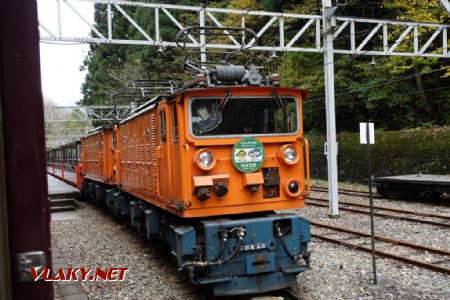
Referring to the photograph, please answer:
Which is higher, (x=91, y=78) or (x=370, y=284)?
(x=91, y=78)

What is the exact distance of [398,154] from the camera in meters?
20.9

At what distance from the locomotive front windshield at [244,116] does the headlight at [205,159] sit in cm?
27

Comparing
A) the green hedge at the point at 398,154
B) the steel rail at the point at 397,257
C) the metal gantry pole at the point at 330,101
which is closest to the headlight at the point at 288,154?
the steel rail at the point at 397,257

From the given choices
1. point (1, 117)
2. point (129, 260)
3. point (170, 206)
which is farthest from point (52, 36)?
point (1, 117)

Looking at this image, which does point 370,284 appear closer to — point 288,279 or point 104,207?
point 288,279

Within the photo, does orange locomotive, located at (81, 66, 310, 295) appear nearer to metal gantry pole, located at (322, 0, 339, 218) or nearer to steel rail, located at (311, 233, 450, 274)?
steel rail, located at (311, 233, 450, 274)

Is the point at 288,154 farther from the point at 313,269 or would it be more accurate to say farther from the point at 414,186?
the point at 414,186

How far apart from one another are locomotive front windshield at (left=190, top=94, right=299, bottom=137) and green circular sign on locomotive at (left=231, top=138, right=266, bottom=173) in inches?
8.1

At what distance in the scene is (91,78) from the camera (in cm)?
3919

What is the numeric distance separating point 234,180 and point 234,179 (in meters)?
0.01

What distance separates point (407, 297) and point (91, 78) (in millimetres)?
36877

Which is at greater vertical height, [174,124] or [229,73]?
[229,73]

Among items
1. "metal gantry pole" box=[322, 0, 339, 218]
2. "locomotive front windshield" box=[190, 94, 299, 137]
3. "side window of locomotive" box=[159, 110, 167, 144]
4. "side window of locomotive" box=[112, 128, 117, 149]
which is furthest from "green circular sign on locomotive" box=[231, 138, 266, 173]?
"side window of locomotive" box=[112, 128, 117, 149]

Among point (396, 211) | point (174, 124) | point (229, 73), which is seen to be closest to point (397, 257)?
point (229, 73)
